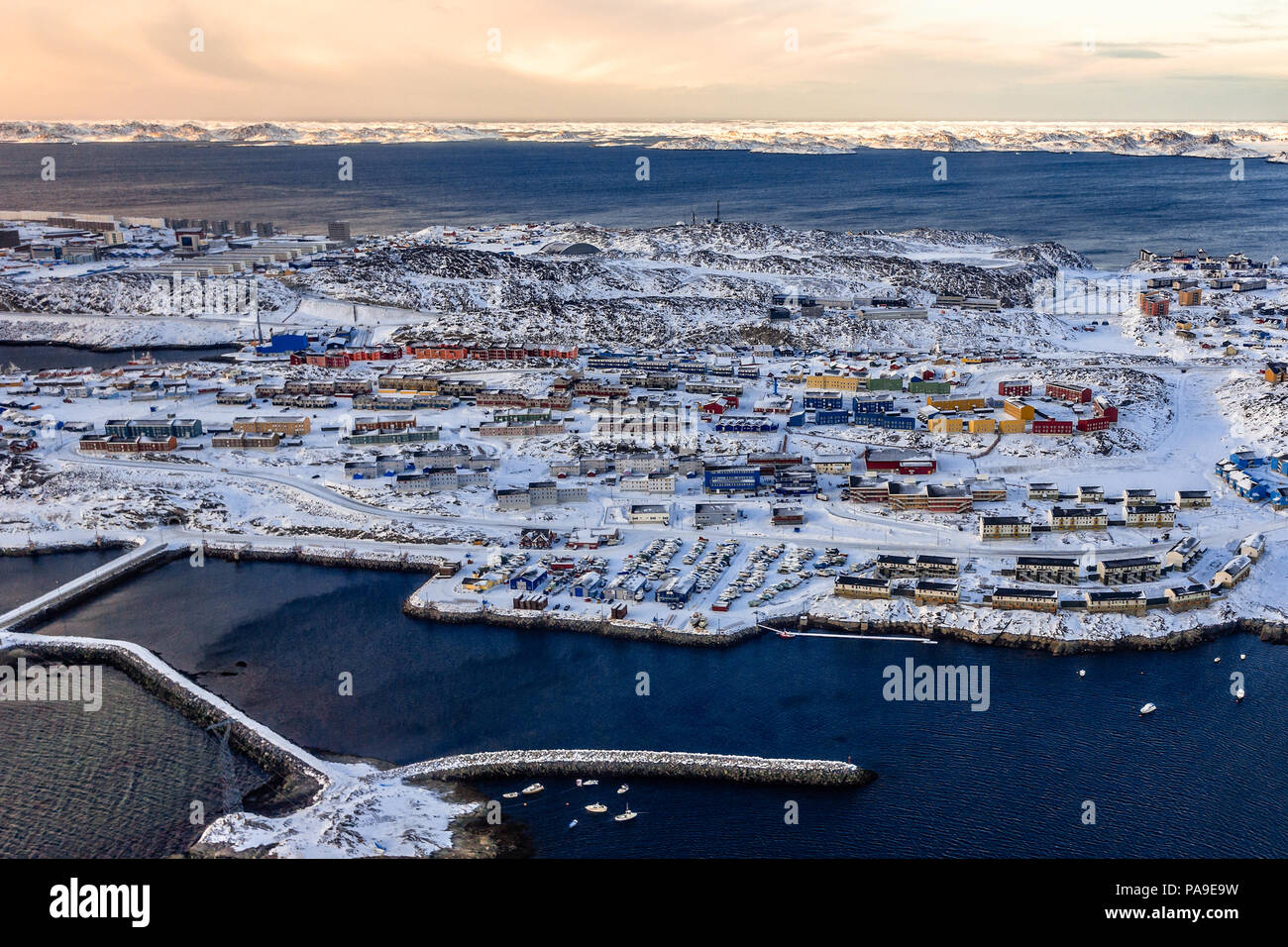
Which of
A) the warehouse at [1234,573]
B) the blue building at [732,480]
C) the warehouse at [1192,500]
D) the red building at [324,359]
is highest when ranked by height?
the red building at [324,359]

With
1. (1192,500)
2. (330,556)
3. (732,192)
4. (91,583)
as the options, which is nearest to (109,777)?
(91,583)

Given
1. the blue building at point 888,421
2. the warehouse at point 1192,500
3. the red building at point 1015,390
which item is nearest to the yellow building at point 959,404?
the blue building at point 888,421

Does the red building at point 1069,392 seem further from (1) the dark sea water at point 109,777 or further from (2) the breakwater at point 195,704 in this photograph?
(1) the dark sea water at point 109,777

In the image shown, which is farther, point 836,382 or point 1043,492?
point 836,382

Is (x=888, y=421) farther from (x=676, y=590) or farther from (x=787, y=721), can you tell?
(x=787, y=721)

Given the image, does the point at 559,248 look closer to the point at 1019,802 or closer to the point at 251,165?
the point at 1019,802

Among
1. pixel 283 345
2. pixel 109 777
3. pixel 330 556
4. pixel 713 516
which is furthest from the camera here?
pixel 283 345

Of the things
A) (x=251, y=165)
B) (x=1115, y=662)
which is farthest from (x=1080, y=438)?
(x=251, y=165)
